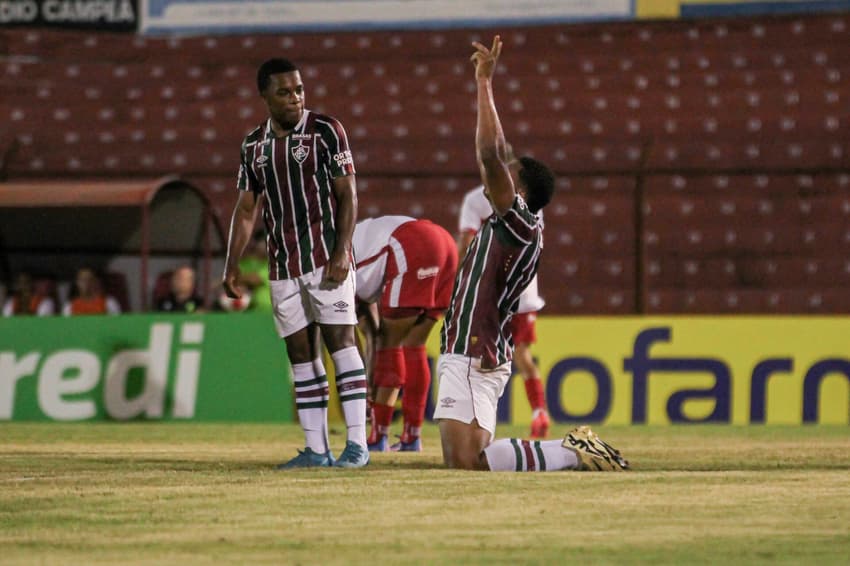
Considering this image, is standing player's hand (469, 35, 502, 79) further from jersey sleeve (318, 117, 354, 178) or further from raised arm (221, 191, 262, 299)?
raised arm (221, 191, 262, 299)

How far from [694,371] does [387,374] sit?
4.32 m

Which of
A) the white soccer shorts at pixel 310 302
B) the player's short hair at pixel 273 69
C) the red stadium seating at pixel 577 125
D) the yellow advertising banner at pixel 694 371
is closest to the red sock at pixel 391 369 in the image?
the white soccer shorts at pixel 310 302

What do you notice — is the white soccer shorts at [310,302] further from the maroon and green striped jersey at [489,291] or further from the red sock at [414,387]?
the red sock at [414,387]

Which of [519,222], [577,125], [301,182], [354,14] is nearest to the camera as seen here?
[519,222]

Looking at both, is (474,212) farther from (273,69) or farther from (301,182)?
(273,69)

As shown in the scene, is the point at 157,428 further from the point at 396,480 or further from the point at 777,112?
the point at 777,112

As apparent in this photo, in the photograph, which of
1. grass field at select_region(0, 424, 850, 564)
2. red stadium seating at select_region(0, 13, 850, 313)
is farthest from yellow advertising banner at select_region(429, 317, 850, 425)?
grass field at select_region(0, 424, 850, 564)

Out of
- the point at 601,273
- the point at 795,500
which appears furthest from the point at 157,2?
the point at 795,500

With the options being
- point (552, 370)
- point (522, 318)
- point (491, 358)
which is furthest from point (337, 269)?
point (552, 370)

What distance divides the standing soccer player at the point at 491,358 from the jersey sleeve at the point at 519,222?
0.03 m

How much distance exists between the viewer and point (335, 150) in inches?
287

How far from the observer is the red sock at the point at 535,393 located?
10.7 metres

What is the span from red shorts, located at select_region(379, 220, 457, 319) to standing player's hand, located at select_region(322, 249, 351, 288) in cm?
176

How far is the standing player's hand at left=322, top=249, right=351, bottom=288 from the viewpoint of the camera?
718 centimetres
